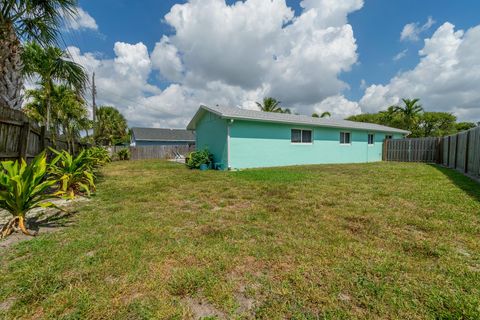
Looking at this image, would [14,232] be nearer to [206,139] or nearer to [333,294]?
[333,294]

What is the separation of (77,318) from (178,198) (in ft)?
11.3

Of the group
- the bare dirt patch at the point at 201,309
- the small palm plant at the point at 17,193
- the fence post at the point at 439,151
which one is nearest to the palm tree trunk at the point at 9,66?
the small palm plant at the point at 17,193

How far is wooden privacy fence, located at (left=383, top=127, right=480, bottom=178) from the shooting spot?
291 inches

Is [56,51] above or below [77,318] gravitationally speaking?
above

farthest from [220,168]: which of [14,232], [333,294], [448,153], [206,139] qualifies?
[448,153]

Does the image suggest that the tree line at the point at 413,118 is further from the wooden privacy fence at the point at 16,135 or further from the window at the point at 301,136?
the wooden privacy fence at the point at 16,135

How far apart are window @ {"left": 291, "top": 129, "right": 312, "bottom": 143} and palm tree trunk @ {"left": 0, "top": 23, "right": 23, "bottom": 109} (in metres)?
10.8

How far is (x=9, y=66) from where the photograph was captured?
4.23 meters

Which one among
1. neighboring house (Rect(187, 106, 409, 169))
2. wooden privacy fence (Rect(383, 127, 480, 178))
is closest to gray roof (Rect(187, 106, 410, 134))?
neighboring house (Rect(187, 106, 409, 169))

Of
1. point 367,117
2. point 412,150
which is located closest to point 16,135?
point 412,150

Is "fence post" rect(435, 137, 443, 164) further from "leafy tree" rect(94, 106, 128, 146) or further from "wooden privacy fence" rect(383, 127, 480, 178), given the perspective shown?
"leafy tree" rect(94, 106, 128, 146)

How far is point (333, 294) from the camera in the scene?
5.76 ft

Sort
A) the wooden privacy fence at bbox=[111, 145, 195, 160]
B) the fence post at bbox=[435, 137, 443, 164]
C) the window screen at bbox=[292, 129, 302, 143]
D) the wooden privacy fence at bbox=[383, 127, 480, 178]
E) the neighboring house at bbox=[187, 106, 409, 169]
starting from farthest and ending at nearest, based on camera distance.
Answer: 1. the wooden privacy fence at bbox=[111, 145, 195, 160]
2. the fence post at bbox=[435, 137, 443, 164]
3. the window screen at bbox=[292, 129, 302, 143]
4. the neighboring house at bbox=[187, 106, 409, 169]
5. the wooden privacy fence at bbox=[383, 127, 480, 178]

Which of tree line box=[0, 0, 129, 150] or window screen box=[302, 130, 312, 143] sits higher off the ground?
tree line box=[0, 0, 129, 150]
